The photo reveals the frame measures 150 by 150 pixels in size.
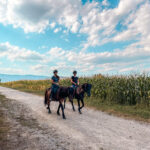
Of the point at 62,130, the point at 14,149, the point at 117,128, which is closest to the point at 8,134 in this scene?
the point at 14,149

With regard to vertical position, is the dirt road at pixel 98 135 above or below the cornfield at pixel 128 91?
below

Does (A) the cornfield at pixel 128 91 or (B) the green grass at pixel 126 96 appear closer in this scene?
(B) the green grass at pixel 126 96

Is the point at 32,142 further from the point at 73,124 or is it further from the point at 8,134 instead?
the point at 73,124

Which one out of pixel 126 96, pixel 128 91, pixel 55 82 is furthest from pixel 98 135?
pixel 126 96

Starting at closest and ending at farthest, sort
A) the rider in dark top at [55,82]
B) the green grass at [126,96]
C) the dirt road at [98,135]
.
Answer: the dirt road at [98,135] < the rider in dark top at [55,82] < the green grass at [126,96]

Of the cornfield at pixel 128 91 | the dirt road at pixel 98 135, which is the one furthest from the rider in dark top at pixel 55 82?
the cornfield at pixel 128 91

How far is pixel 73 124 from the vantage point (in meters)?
6.80

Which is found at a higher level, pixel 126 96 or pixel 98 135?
pixel 126 96

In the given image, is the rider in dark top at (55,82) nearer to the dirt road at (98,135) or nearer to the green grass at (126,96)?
the dirt road at (98,135)

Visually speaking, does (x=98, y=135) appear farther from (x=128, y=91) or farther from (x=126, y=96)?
(x=126, y=96)

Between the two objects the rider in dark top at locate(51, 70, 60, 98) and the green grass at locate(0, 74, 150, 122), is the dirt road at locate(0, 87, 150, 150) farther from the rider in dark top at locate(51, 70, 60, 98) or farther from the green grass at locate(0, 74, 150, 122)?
the green grass at locate(0, 74, 150, 122)

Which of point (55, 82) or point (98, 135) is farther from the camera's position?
point (55, 82)

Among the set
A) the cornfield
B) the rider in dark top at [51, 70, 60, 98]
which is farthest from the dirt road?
the cornfield

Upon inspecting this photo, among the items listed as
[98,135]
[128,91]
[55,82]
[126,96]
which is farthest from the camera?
[126,96]
